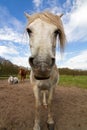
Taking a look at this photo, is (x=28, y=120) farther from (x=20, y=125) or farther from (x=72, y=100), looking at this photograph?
(x=72, y=100)

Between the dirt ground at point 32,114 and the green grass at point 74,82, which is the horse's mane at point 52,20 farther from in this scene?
the green grass at point 74,82

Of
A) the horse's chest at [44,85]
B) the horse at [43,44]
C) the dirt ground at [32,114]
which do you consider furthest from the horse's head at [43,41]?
the dirt ground at [32,114]

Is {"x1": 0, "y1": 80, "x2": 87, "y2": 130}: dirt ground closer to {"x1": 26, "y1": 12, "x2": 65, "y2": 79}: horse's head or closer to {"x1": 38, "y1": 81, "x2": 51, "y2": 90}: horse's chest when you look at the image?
{"x1": 38, "y1": 81, "x2": 51, "y2": 90}: horse's chest

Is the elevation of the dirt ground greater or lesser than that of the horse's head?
lesser

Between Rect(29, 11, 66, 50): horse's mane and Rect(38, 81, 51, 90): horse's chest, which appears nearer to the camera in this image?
Rect(29, 11, 66, 50): horse's mane

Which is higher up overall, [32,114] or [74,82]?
[74,82]

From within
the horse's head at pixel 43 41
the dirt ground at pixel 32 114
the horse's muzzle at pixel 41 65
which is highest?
the horse's head at pixel 43 41

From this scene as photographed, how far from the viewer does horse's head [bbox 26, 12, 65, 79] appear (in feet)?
12.4

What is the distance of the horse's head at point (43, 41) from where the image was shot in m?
3.78

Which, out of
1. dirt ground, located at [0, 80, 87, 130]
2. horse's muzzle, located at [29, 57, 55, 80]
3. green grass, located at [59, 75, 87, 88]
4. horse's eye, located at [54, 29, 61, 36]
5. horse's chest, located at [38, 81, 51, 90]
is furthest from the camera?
green grass, located at [59, 75, 87, 88]

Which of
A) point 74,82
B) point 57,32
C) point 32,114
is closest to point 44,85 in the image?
point 32,114

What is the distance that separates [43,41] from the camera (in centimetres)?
391

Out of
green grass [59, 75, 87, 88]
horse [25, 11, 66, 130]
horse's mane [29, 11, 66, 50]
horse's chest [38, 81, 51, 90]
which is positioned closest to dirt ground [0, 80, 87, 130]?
horse [25, 11, 66, 130]

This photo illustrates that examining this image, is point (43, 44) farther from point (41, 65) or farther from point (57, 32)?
point (57, 32)
